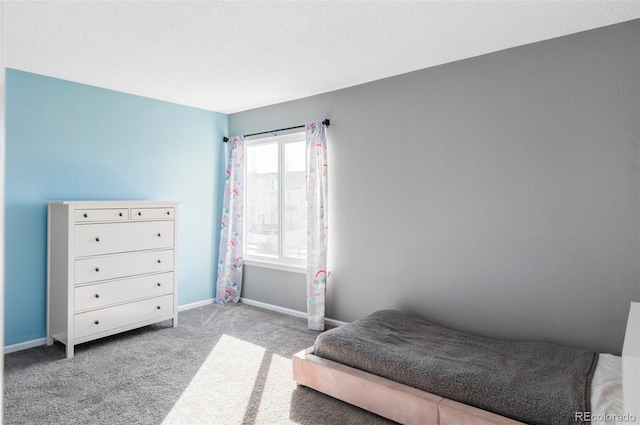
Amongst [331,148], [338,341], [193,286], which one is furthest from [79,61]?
[338,341]

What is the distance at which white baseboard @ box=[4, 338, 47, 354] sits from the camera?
3.41 m

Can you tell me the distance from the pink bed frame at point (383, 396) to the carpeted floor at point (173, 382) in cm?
8

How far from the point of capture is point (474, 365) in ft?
7.92

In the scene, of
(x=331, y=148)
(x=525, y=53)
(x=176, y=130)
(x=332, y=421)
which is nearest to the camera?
(x=332, y=421)

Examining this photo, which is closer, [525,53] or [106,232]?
[525,53]

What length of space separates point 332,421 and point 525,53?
2854 mm

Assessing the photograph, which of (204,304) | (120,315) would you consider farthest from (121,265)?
(204,304)

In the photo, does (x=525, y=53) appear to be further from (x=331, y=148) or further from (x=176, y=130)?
(x=176, y=130)

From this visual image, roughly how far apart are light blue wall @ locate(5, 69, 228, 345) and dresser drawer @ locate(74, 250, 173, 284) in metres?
→ 0.58

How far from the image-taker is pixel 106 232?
139 inches

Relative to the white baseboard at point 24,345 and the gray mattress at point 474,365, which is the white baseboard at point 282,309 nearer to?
the gray mattress at point 474,365

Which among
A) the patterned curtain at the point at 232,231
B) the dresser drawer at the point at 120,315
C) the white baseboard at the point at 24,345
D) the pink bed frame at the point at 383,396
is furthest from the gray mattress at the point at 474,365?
the white baseboard at the point at 24,345

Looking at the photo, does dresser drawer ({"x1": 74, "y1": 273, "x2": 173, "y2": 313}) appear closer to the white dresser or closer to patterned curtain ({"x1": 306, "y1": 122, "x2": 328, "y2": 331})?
the white dresser

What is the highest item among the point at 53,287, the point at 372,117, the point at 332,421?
the point at 372,117
